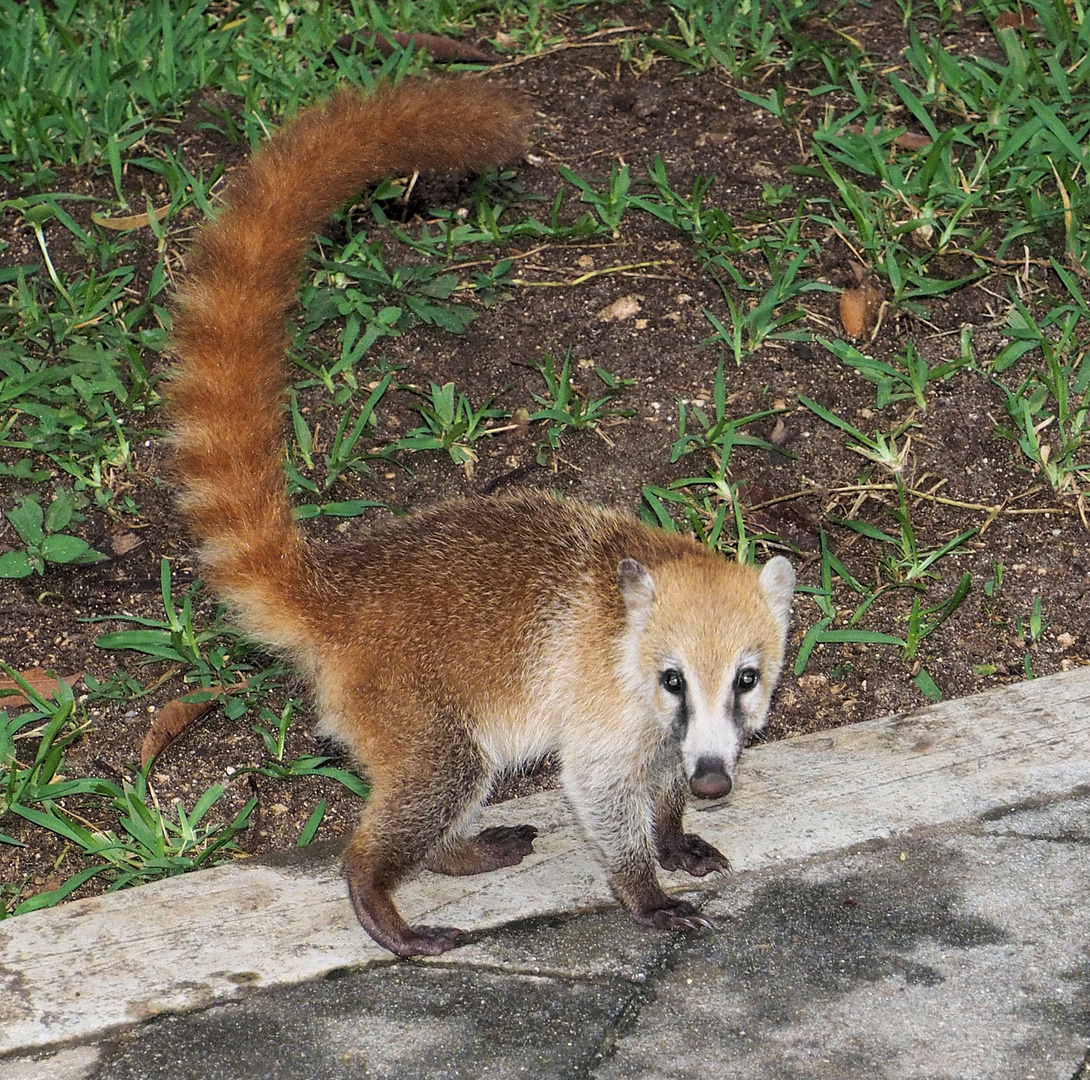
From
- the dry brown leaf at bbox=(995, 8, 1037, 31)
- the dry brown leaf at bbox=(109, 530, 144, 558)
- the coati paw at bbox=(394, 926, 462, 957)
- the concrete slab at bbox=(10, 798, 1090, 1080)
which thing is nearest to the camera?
the concrete slab at bbox=(10, 798, 1090, 1080)

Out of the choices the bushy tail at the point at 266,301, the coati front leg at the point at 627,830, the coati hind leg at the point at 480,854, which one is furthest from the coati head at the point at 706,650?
the bushy tail at the point at 266,301

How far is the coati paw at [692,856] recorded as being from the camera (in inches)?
145

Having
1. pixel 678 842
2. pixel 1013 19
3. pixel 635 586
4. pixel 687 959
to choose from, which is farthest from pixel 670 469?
pixel 1013 19

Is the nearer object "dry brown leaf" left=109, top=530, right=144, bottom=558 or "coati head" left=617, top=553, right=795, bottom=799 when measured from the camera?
"coati head" left=617, top=553, right=795, bottom=799

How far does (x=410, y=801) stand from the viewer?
3.67 m

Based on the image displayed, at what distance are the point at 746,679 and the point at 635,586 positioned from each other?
38 centimetres

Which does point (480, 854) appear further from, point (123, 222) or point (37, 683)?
point (123, 222)

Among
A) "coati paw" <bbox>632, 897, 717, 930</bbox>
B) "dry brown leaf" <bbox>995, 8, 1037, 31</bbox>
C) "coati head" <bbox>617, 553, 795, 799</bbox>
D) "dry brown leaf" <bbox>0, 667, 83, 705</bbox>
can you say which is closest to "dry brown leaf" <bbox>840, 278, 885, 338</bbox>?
"coati head" <bbox>617, 553, 795, 799</bbox>

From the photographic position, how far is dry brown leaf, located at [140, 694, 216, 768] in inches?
162

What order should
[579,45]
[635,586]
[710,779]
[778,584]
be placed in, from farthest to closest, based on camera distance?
1. [579,45]
2. [778,584]
3. [635,586]
4. [710,779]

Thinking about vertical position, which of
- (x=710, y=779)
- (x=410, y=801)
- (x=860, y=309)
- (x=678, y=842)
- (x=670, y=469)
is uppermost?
(x=860, y=309)

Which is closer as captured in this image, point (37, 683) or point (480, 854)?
point (480, 854)

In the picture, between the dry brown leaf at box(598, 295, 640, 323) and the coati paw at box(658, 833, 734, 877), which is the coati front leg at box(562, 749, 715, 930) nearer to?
the coati paw at box(658, 833, 734, 877)

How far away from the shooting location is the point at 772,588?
3.90 m
